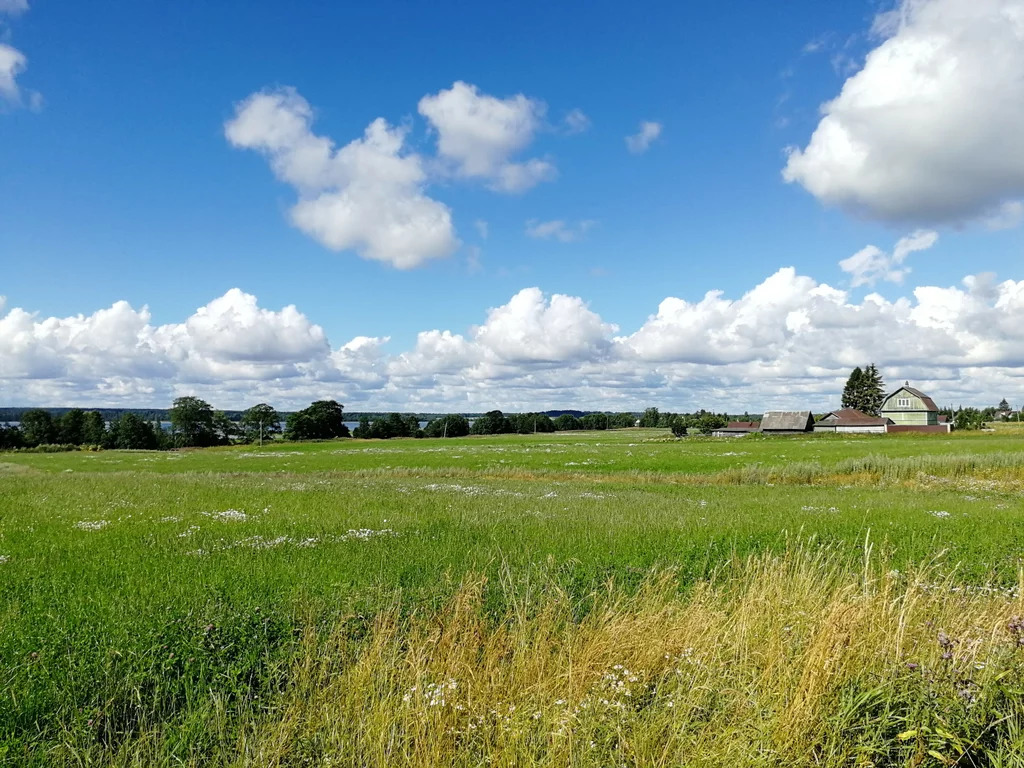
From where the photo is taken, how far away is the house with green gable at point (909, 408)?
12725 centimetres

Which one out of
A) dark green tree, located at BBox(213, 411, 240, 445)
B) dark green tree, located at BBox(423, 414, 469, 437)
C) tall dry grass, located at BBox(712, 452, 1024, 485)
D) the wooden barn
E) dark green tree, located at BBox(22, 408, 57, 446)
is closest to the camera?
tall dry grass, located at BBox(712, 452, 1024, 485)

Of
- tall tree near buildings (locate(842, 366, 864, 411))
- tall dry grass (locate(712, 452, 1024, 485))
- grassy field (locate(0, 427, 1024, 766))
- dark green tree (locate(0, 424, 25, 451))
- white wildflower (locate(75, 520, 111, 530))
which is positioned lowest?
dark green tree (locate(0, 424, 25, 451))

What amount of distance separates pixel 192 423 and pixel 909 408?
154m

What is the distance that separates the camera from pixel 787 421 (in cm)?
12450

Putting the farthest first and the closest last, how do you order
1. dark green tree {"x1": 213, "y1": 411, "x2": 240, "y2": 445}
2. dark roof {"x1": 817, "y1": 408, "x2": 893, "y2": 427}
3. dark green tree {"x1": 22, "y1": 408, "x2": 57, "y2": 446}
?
dark green tree {"x1": 213, "y1": 411, "x2": 240, "y2": 445} < dark green tree {"x1": 22, "y1": 408, "x2": 57, "y2": 446} < dark roof {"x1": 817, "y1": 408, "x2": 893, "y2": 427}

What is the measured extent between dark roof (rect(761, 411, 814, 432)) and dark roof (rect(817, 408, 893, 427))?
455 cm

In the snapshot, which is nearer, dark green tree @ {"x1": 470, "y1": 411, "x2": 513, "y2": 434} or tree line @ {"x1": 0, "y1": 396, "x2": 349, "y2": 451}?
tree line @ {"x1": 0, "y1": 396, "x2": 349, "y2": 451}

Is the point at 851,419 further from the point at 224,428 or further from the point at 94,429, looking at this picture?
the point at 94,429

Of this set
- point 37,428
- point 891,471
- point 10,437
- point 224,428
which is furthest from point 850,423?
point 37,428

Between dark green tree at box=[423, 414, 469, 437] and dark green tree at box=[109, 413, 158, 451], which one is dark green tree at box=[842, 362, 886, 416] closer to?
dark green tree at box=[423, 414, 469, 437]

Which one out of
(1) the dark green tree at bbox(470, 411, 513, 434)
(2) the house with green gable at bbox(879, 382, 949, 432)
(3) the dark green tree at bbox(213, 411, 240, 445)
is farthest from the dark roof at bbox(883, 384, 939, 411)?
(3) the dark green tree at bbox(213, 411, 240, 445)

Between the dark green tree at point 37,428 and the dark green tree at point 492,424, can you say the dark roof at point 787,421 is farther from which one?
the dark green tree at point 37,428

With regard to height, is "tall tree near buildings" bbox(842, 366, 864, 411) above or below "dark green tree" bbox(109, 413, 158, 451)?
above

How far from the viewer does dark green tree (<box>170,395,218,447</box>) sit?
13112cm
